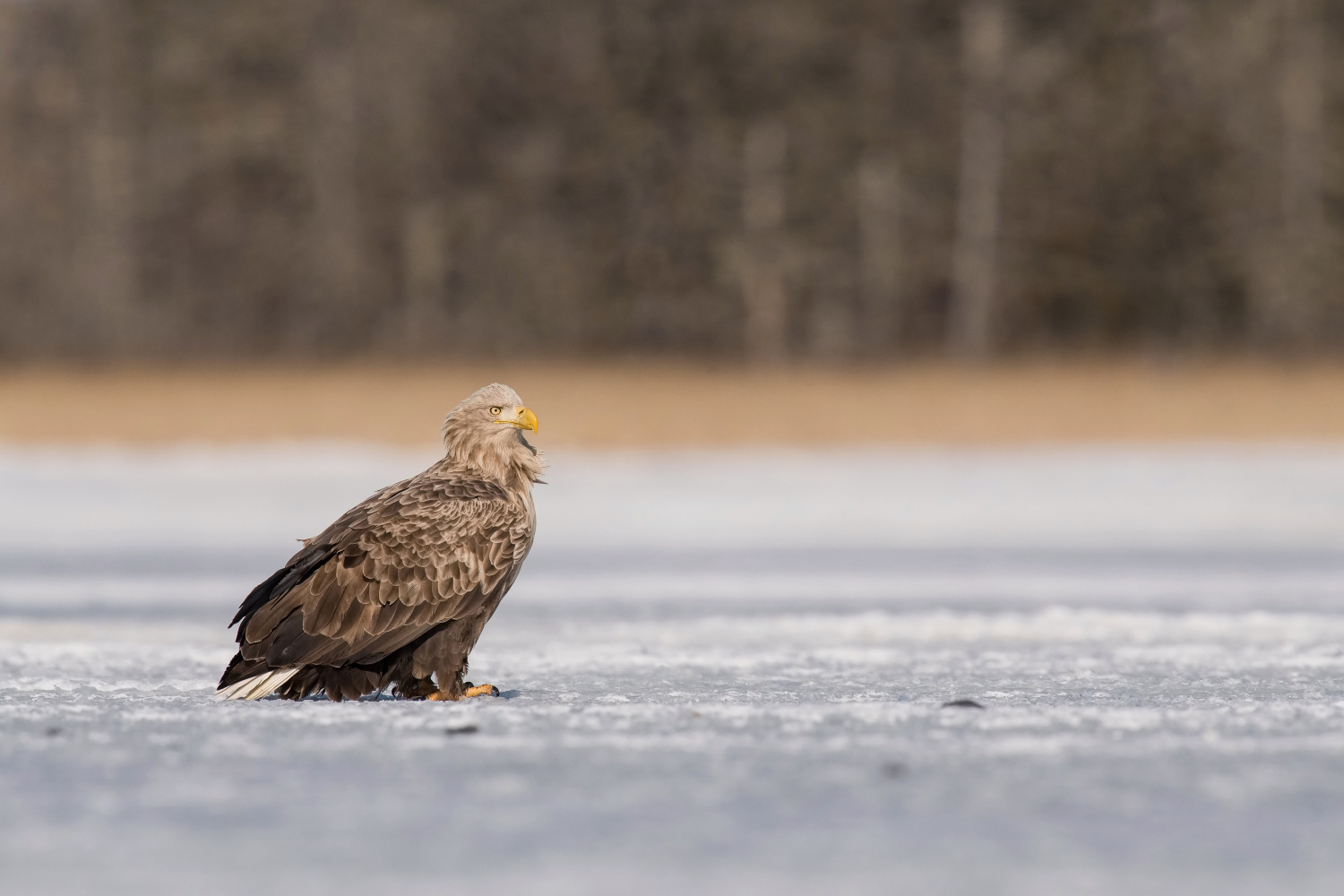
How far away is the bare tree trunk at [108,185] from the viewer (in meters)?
26.5

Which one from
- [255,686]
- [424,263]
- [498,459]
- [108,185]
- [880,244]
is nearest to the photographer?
[255,686]

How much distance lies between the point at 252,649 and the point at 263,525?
201 inches

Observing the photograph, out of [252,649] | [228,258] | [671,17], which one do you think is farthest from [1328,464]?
[228,258]

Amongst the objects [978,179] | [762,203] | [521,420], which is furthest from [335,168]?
[521,420]

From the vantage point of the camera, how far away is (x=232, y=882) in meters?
2.44

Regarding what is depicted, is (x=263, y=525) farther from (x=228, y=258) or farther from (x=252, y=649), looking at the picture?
(x=228, y=258)

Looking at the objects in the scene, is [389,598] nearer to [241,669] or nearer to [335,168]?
[241,669]

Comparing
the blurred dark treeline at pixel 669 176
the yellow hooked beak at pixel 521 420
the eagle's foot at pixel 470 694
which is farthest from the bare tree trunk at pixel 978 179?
the eagle's foot at pixel 470 694

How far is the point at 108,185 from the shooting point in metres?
26.8

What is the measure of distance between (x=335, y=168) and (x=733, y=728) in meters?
23.9

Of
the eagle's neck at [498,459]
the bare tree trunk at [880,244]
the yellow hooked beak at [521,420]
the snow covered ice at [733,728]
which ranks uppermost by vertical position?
the bare tree trunk at [880,244]

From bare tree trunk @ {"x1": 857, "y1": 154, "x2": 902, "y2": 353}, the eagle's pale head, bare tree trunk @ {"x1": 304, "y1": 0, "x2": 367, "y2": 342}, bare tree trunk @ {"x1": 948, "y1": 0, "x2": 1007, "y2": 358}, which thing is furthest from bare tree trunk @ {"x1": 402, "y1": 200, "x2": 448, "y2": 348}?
the eagle's pale head

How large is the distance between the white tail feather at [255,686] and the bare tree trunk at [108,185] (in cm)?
2383

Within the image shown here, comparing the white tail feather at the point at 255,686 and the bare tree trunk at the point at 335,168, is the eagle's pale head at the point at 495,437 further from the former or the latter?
the bare tree trunk at the point at 335,168
